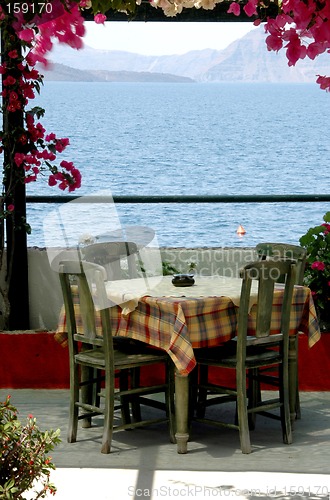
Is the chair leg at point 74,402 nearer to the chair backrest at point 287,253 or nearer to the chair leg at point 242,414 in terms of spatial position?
the chair leg at point 242,414

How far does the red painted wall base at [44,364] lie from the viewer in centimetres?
601

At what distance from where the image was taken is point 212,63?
60219 mm

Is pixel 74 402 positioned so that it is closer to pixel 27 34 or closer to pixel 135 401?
pixel 135 401

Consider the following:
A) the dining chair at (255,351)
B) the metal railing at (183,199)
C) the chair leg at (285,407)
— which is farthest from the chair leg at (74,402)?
the metal railing at (183,199)

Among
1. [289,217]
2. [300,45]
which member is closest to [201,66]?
[289,217]

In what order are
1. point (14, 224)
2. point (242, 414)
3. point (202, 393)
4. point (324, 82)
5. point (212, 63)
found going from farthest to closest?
1. point (212, 63)
2. point (14, 224)
3. point (202, 393)
4. point (242, 414)
5. point (324, 82)

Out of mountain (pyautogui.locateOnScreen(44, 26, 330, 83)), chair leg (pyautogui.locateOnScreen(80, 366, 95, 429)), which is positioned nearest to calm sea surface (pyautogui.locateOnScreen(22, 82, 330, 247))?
mountain (pyautogui.locateOnScreen(44, 26, 330, 83))

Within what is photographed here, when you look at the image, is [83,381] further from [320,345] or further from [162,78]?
[162,78]

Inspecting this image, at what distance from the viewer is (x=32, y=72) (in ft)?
20.4

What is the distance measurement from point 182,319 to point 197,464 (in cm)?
67

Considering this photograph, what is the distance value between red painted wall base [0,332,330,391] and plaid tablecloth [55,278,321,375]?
1.01 meters

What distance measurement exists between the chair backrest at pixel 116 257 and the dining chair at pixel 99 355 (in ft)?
1.87

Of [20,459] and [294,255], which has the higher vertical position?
[294,255]

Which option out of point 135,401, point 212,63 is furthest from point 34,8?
point 212,63
